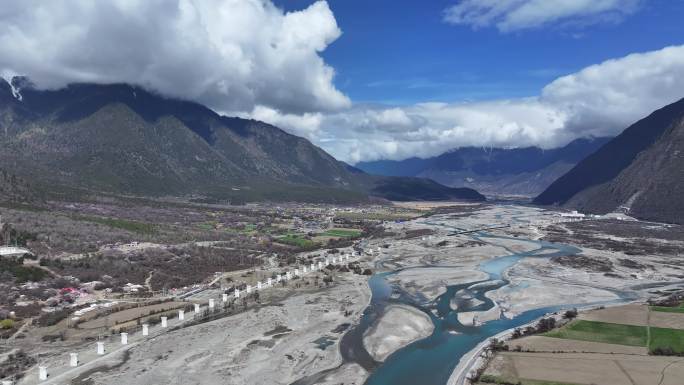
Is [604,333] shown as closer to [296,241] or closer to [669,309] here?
[669,309]

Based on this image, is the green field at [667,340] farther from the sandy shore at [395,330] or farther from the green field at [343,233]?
the green field at [343,233]

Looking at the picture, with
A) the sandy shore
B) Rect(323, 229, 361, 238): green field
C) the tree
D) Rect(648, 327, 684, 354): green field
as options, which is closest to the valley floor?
the sandy shore

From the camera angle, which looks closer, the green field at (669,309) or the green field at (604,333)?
the green field at (604,333)

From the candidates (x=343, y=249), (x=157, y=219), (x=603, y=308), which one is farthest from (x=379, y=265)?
(x=157, y=219)

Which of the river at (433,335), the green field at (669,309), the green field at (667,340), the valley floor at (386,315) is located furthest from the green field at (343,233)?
the green field at (667,340)

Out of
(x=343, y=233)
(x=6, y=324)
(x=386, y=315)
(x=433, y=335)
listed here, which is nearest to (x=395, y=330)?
(x=433, y=335)

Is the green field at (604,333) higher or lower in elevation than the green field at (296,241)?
lower

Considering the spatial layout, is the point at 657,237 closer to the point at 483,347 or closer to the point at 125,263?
the point at 483,347
